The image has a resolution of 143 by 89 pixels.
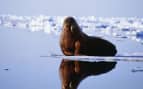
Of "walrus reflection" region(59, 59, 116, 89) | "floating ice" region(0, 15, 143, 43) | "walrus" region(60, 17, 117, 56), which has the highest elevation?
"floating ice" region(0, 15, 143, 43)

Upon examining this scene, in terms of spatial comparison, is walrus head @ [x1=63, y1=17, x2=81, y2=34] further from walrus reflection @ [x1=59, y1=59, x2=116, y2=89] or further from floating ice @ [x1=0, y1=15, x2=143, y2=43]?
walrus reflection @ [x1=59, y1=59, x2=116, y2=89]

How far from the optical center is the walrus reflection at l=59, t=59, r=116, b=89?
5.93ft

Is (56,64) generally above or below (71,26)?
below

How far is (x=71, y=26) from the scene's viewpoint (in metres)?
1.80

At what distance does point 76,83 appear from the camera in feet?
5.94

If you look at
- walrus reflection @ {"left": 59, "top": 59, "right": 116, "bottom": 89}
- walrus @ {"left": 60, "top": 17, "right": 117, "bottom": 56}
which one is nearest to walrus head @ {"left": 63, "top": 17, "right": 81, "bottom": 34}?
walrus @ {"left": 60, "top": 17, "right": 117, "bottom": 56}

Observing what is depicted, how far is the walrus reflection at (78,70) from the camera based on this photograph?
71.1 inches

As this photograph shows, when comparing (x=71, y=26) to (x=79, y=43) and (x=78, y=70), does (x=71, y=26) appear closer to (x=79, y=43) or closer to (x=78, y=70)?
(x=79, y=43)

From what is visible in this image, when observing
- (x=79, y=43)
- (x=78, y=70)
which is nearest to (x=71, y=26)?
(x=79, y=43)

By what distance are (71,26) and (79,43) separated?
0.08 m

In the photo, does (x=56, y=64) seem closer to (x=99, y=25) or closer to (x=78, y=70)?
(x=78, y=70)

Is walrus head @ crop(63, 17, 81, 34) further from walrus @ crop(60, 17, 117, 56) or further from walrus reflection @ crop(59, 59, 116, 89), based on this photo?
walrus reflection @ crop(59, 59, 116, 89)

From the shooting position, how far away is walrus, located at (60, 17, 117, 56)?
1.80 meters

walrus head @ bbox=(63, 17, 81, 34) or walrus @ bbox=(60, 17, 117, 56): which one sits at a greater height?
walrus head @ bbox=(63, 17, 81, 34)
